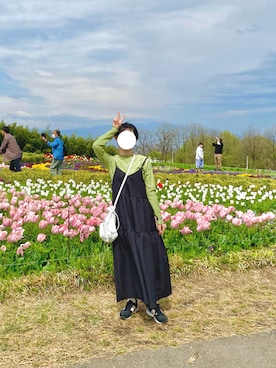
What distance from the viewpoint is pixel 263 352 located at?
9.87ft

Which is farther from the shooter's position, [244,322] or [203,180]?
[203,180]

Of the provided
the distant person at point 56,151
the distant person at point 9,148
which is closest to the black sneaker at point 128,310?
the distant person at point 9,148

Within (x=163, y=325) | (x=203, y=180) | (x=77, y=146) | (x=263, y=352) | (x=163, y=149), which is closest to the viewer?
(x=263, y=352)

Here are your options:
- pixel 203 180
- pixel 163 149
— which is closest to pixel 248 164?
pixel 163 149

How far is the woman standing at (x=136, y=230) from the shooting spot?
3.36 meters

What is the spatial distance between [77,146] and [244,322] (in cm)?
2246

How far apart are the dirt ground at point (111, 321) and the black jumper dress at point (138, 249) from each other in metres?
0.26

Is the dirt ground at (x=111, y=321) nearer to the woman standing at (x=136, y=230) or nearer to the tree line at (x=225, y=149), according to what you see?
the woman standing at (x=136, y=230)

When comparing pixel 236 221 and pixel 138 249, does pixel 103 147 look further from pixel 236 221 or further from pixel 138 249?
pixel 236 221

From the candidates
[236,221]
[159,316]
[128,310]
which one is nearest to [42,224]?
[128,310]

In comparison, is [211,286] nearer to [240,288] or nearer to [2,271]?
[240,288]

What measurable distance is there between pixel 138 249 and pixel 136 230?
144mm

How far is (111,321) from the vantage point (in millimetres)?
3477

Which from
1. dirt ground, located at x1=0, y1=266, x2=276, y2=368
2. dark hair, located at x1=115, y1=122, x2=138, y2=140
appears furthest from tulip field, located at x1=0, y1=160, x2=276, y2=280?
dark hair, located at x1=115, y1=122, x2=138, y2=140
